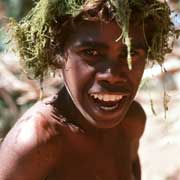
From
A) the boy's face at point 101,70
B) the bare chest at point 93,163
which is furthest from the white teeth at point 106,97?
the bare chest at point 93,163

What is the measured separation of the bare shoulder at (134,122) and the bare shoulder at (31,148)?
15.6 inches

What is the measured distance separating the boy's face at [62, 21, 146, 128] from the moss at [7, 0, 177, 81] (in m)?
0.05

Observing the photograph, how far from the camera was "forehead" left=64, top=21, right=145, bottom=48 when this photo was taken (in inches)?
83.0

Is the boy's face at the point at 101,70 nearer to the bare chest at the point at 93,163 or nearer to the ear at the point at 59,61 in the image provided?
the ear at the point at 59,61

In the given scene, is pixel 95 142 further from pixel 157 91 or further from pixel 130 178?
pixel 157 91

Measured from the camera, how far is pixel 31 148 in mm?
2184

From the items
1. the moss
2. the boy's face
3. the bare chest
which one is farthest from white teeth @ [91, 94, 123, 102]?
the bare chest

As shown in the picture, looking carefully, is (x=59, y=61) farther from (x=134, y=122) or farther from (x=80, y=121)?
(x=134, y=122)

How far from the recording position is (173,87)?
5.52 m

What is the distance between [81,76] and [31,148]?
0.28 metres

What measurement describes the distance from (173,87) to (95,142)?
3221mm

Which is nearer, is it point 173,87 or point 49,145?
point 49,145

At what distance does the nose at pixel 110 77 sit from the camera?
2088 mm

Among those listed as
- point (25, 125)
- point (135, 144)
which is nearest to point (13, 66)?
point (135, 144)
